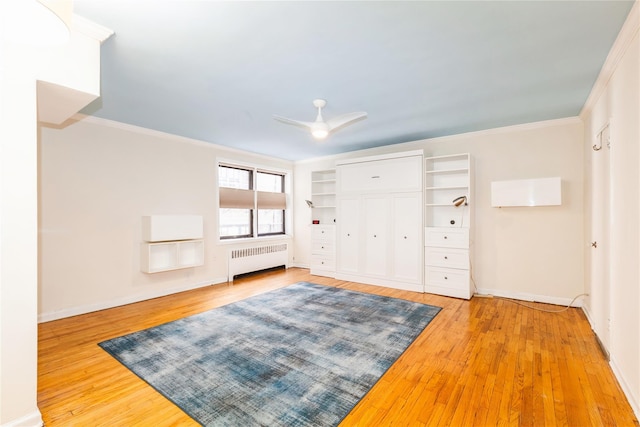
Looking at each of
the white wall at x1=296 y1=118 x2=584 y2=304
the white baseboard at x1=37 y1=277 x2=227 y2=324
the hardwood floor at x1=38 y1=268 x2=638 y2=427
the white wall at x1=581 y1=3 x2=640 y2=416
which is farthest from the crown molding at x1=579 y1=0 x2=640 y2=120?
the white baseboard at x1=37 y1=277 x2=227 y2=324

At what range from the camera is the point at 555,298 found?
407 cm

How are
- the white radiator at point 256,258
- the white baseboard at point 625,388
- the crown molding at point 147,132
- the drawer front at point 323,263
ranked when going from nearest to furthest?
the white baseboard at point 625,388, the crown molding at point 147,132, the white radiator at point 256,258, the drawer front at point 323,263

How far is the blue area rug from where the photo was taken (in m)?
1.98

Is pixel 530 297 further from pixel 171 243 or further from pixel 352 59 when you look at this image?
pixel 171 243

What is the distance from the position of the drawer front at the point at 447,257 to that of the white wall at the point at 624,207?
64.7 inches

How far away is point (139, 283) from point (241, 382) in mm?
3009

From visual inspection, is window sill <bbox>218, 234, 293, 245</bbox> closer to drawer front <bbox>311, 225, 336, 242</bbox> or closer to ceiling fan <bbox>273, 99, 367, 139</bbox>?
drawer front <bbox>311, 225, 336, 242</bbox>

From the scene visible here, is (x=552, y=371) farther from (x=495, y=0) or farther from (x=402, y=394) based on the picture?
(x=495, y=0)

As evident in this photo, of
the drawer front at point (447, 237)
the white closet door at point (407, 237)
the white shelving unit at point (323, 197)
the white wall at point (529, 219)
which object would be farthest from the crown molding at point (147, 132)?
the white wall at point (529, 219)

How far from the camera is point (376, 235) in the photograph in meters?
5.27

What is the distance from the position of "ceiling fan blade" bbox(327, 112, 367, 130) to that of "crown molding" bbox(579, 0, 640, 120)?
195cm

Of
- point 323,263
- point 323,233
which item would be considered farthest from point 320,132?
point 323,263

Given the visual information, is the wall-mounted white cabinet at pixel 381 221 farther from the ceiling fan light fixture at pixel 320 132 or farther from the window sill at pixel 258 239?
the ceiling fan light fixture at pixel 320 132

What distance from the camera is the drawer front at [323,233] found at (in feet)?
19.4
